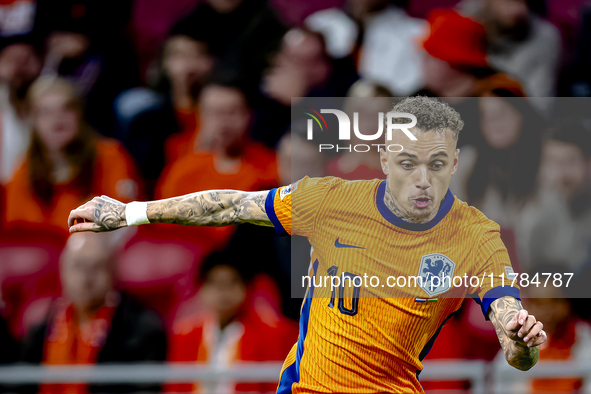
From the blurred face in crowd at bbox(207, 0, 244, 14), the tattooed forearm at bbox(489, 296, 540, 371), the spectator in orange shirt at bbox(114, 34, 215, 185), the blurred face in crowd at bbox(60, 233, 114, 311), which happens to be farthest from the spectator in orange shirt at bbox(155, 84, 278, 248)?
the tattooed forearm at bbox(489, 296, 540, 371)

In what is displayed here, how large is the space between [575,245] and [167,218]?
2.77 m

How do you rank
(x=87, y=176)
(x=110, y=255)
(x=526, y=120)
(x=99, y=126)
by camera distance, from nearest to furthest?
(x=526, y=120) < (x=110, y=255) < (x=87, y=176) < (x=99, y=126)

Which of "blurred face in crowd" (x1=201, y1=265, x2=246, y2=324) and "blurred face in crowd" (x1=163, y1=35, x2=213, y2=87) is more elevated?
"blurred face in crowd" (x1=163, y1=35, x2=213, y2=87)

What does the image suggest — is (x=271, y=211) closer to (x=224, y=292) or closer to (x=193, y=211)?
(x=193, y=211)

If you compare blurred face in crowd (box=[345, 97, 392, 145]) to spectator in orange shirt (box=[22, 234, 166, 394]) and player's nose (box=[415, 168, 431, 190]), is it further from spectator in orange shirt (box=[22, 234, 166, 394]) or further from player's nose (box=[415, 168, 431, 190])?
spectator in orange shirt (box=[22, 234, 166, 394])

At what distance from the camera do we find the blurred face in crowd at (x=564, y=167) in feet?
16.6

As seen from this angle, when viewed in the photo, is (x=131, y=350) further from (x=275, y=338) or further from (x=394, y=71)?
(x=394, y=71)

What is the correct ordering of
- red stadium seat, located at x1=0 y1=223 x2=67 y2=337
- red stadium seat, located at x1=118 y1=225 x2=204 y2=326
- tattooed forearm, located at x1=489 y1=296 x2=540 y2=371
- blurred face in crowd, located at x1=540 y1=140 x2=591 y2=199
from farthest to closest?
red stadium seat, located at x1=0 y1=223 x2=67 y2=337 < red stadium seat, located at x1=118 y1=225 x2=204 y2=326 < blurred face in crowd, located at x1=540 y1=140 x2=591 y2=199 < tattooed forearm, located at x1=489 y1=296 x2=540 y2=371

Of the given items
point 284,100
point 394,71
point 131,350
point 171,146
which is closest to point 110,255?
point 131,350

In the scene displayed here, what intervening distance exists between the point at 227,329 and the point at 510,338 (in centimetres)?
309

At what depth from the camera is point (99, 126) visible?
705 centimetres

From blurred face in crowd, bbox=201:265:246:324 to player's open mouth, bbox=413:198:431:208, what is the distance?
2.61 m

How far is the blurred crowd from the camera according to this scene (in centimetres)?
515

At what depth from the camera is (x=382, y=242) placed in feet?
11.8
